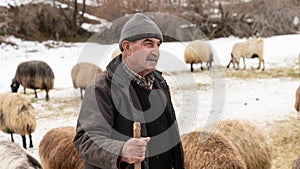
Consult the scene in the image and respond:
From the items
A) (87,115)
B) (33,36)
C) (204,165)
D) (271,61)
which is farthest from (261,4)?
(87,115)

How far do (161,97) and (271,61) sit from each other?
17.4m

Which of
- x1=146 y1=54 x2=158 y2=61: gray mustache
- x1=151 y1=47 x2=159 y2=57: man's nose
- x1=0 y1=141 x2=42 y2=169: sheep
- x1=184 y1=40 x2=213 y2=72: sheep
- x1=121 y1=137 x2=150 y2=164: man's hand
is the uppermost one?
x1=151 y1=47 x2=159 y2=57: man's nose

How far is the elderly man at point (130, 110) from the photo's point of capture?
176 cm

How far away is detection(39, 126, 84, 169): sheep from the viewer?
450cm

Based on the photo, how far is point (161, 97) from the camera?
7.13ft

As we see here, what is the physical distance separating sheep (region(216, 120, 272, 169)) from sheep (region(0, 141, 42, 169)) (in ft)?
7.36

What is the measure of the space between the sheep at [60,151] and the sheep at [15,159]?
2.11ft

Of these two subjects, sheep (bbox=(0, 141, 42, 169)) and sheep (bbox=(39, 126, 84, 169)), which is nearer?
sheep (bbox=(0, 141, 42, 169))

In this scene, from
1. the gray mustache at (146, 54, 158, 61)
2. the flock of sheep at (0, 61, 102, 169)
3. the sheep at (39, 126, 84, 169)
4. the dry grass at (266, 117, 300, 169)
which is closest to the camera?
the gray mustache at (146, 54, 158, 61)

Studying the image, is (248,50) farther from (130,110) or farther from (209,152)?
(130,110)

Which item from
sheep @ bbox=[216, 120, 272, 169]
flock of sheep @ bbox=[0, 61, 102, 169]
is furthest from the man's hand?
sheep @ bbox=[216, 120, 272, 169]

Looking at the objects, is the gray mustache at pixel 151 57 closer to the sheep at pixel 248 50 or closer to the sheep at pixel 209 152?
the sheep at pixel 209 152

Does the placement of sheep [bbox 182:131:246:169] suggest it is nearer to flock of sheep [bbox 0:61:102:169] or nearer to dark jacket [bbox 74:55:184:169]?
flock of sheep [bbox 0:61:102:169]

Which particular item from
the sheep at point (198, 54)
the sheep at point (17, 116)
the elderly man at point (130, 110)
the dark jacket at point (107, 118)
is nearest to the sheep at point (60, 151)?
the sheep at point (17, 116)
